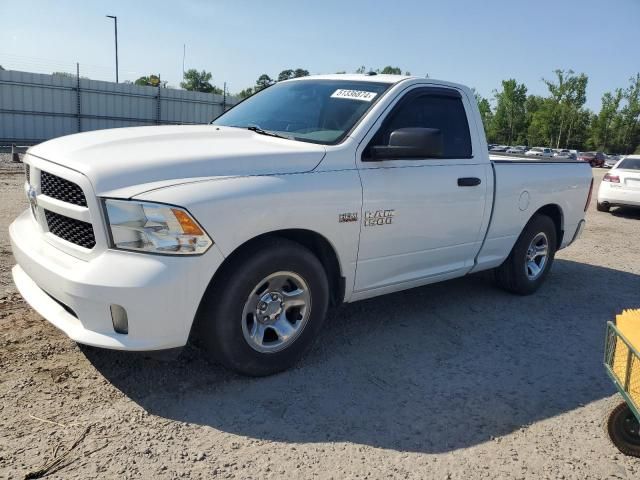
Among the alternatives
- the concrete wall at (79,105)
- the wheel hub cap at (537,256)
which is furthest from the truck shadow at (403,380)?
the concrete wall at (79,105)

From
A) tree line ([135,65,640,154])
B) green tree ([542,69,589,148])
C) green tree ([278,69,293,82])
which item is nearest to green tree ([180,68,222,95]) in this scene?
tree line ([135,65,640,154])

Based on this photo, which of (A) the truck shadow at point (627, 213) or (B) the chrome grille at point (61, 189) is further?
(A) the truck shadow at point (627, 213)

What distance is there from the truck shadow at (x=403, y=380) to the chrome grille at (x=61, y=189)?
1.06 meters

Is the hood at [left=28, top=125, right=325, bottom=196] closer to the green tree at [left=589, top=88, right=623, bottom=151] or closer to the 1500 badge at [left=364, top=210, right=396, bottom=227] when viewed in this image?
the 1500 badge at [left=364, top=210, right=396, bottom=227]

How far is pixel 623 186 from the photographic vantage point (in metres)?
12.4

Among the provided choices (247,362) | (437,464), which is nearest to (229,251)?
(247,362)

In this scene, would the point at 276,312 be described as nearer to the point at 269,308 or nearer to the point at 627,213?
the point at 269,308

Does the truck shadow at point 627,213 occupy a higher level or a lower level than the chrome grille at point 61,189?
Result: lower

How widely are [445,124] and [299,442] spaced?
283cm

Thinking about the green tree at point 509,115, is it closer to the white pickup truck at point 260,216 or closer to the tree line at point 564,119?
the tree line at point 564,119

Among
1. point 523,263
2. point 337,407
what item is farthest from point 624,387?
point 523,263

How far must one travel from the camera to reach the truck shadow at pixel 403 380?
10.0ft

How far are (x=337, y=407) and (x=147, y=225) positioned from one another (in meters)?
1.47

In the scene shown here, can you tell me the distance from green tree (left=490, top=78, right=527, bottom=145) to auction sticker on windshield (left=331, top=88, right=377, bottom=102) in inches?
2368
